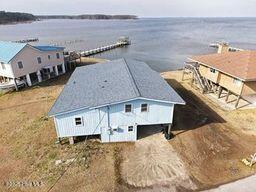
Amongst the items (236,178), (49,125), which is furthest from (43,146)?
(236,178)

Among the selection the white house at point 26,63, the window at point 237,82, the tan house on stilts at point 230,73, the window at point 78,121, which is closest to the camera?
the window at point 78,121

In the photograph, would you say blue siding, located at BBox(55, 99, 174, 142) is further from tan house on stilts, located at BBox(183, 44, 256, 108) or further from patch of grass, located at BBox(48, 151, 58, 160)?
tan house on stilts, located at BBox(183, 44, 256, 108)

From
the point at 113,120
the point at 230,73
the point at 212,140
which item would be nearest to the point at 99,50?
the point at 230,73

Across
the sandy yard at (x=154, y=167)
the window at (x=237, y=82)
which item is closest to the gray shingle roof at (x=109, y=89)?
the sandy yard at (x=154, y=167)

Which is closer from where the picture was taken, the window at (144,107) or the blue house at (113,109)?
the blue house at (113,109)

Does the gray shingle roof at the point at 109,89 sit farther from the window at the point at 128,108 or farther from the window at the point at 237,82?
the window at the point at 237,82

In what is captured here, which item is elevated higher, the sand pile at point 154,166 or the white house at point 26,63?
the white house at point 26,63

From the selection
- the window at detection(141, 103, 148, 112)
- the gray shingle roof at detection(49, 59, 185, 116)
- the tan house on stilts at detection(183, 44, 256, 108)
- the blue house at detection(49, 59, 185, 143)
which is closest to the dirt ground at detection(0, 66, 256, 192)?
the blue house at detection(49, 59, 185, 143)
